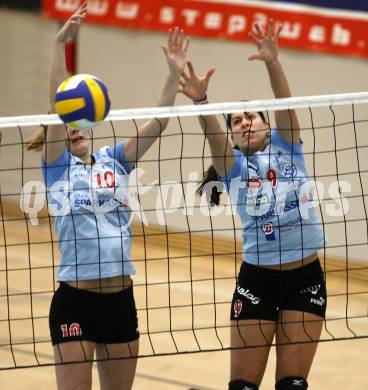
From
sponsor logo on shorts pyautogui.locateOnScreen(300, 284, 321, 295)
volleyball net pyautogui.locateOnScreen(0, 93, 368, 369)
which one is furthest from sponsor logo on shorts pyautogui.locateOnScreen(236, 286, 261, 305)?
volleyball net pyautogui.locateOnScreen(0, 93, 368, 369)

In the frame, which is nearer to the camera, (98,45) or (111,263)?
(111,263)

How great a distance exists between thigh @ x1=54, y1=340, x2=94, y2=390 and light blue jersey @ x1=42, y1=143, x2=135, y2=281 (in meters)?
0.33

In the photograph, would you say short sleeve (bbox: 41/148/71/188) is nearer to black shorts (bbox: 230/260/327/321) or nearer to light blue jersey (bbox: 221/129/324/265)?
light blue jersey (bbox: 221/129/324/265)

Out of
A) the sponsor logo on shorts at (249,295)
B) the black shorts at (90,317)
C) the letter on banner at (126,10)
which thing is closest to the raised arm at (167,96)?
the black shorts at (90,317)

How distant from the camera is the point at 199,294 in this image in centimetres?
788

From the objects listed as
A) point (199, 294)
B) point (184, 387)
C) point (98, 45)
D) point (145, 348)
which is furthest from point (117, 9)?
point (184, 387)

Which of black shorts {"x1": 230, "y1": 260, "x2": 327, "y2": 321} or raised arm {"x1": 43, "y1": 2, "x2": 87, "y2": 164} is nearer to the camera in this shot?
raised arm {"x1": 43, "y1": 2, "x2": 87, "y2": 164}

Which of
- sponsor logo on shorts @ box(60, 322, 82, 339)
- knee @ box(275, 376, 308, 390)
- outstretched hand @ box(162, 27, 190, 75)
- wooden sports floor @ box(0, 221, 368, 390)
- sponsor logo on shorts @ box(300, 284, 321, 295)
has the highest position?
outstretched hand @ box(162, 27, 190, 75)

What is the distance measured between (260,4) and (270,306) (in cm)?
392

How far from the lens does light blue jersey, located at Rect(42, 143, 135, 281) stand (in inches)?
183

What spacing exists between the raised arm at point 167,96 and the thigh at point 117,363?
93 cm

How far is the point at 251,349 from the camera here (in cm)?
473

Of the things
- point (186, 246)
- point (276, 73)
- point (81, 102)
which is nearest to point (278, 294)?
point (276, 73)

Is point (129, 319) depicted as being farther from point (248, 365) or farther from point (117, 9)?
point (117, 9)
